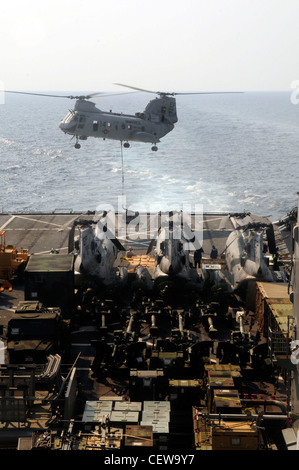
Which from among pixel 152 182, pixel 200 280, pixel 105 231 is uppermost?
pixel 152 182

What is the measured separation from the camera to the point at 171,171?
93.4 metres

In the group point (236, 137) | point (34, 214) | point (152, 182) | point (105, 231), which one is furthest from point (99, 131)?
point (236, 137)

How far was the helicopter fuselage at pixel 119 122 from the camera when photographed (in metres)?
58.5

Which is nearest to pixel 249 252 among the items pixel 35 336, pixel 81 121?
pixel 35 336

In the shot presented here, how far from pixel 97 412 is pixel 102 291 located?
13793 millimetres

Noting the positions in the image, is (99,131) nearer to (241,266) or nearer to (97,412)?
(241,266)

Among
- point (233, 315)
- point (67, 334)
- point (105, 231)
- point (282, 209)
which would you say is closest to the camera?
point (67, 334)

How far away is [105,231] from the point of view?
131 ft

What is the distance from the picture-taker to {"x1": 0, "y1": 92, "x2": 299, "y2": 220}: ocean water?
3147 inches
